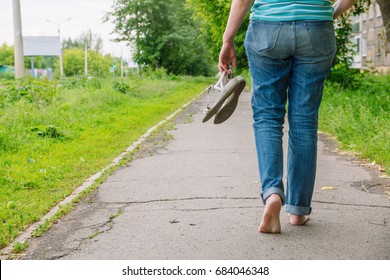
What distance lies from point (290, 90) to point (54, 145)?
6297 mm

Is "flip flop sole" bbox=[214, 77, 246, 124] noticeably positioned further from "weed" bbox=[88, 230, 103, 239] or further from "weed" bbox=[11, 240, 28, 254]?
"weed" bbox=[11, 240, 28, 254]

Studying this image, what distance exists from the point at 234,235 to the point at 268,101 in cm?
87

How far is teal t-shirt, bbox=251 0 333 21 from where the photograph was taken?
4.27m

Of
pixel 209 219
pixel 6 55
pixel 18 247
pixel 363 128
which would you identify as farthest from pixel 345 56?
pixel 6 55

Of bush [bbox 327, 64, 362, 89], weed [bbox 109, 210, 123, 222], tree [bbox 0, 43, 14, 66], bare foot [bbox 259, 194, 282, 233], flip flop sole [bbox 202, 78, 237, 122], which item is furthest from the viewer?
tree [bbox 0, 43, 14, 66]

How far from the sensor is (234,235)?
14.6ft

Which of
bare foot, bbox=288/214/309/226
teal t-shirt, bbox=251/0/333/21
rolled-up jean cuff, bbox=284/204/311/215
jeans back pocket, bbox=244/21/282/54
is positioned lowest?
bare foot, bbox=288/214/309/226

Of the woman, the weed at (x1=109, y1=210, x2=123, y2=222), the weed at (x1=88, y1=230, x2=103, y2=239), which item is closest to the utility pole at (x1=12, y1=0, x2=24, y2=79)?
the weed at (x1=109, y1=210, x2=123, y2=222)

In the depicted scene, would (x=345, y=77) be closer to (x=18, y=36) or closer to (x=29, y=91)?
(x=18, y=36)

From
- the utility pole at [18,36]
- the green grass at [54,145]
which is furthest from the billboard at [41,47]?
the utility pole at [18,36]

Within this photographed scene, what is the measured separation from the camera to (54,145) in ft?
33.3

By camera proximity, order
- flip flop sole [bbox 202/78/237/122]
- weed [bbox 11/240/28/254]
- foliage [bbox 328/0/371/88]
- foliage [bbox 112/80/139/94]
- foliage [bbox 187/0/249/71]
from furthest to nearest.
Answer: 1. foliage [bbox 187/0/249/71]
2. foliage [bbox 112/80/139/94]
3. foliage [bbox 328/0/371/88]
4. flip flop sole [bbox 202/78/237/122]
5. weed [bbox 11/240/28/254]

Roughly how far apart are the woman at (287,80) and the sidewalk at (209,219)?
0.29 m

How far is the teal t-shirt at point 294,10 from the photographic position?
4270mm
